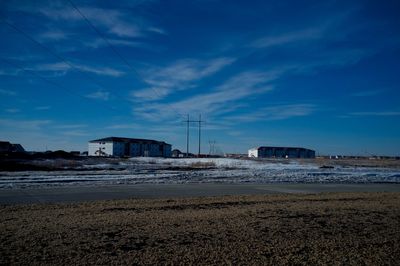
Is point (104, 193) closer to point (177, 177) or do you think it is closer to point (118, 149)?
point (177, 177)

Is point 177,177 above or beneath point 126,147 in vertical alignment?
beneath

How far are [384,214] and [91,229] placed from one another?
25.4ft

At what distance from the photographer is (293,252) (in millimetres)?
6207

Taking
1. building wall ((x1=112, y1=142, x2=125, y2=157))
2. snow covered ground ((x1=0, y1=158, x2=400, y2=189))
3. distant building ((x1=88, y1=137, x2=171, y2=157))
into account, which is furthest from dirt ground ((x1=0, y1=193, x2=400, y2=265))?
building wall ((x1=112, y1=142, x2=125, y2=157))

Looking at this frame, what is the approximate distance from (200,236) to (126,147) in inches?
5435

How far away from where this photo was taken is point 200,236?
725 cm

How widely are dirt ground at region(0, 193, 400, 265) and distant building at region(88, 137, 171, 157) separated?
126765 mm

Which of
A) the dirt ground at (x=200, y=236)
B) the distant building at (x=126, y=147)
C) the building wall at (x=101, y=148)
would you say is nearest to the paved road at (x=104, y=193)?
the dirt ground at (x=200, y=236)

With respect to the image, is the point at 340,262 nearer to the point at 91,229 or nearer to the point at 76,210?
the point at 91,229

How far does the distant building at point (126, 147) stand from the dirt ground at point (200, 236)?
12677cm

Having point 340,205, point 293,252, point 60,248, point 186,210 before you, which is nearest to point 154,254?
point 60,248

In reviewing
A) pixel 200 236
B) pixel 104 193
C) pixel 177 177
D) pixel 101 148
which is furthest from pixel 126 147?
pixel 200 236

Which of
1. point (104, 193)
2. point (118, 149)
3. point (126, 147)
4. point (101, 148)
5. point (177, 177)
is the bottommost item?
point (104, 193)

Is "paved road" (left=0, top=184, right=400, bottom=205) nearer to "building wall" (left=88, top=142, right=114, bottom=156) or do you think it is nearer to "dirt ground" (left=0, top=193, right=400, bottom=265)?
"dirt ground" (left=0, top=193, right=400, bottom=265)
